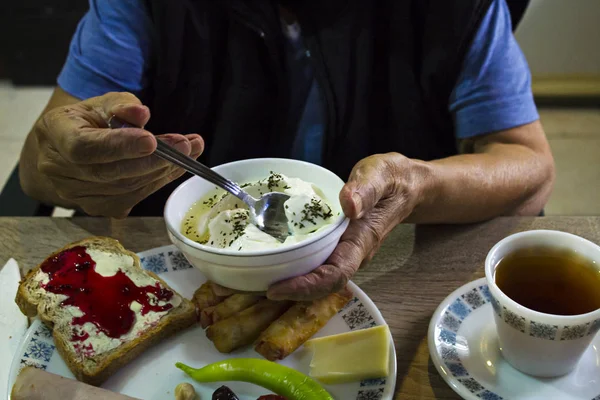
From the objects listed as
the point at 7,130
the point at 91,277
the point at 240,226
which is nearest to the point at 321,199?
the point at 240,226

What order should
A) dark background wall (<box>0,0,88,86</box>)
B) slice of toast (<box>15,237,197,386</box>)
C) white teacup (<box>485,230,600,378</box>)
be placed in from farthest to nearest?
→ dark background wall (<box>0,0,88,86</box>)
slice of toast (<box>15,237,197,386</box>)
white teacup (<box>485,230,600,378</box>)

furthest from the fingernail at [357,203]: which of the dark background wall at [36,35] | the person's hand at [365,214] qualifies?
the dark background wall at [36,35]

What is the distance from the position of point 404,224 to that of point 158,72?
29.7 inches

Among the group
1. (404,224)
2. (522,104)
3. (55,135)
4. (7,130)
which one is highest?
(55,135)

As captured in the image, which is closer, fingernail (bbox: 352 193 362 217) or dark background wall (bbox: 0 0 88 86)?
fingernail (bbox: 352 193 362 217)

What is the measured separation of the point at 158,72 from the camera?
1507 millimetres

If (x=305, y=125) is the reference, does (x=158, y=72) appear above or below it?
above

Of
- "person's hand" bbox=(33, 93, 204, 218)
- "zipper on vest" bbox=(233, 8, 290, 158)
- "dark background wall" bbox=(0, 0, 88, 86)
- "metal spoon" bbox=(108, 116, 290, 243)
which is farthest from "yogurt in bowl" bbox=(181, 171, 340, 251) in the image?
"dark background wall" bbox=(0, 0, 88, 86)

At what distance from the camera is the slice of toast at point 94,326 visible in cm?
94

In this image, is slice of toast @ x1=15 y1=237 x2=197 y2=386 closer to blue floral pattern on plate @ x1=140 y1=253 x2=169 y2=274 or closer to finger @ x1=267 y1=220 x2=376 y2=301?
blue floral pattern on plate @ x1=140 y1=253 x2=169 y2=274

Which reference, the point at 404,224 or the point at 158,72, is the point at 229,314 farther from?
the point at 158,72

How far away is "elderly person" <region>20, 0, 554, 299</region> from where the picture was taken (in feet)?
4.39

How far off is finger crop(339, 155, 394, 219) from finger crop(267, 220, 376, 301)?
60 millimetres

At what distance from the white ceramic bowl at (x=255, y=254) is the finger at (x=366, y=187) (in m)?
0.03
